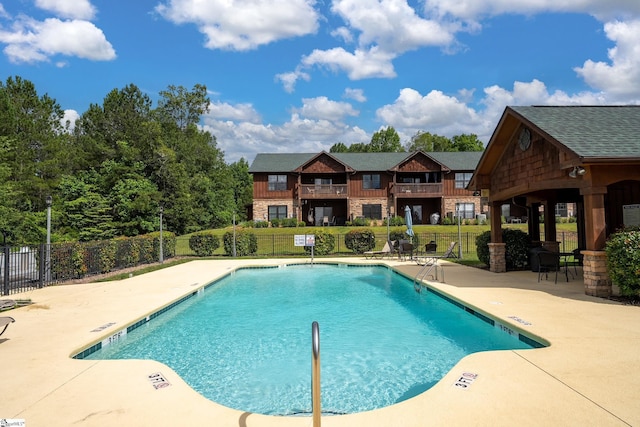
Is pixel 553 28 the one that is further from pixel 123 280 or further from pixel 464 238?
pixel 123 280

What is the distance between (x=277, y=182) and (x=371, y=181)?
27.7 feet

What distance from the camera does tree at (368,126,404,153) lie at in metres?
65.7

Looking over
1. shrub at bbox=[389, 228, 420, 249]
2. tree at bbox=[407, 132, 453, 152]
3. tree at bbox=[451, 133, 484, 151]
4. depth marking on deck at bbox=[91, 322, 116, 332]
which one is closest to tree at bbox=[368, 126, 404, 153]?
tree at bbox=[407, 132, 453, 152]

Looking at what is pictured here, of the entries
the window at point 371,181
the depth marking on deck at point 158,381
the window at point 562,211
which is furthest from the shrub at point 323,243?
the window at point 562,211

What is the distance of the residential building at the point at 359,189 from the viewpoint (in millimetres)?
34531

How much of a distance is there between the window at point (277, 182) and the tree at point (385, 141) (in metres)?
→ 33.4

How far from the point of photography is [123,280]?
545 inches

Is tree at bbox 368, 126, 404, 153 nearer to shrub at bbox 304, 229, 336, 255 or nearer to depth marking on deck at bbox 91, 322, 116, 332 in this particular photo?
shrub at bbox 304, 229, 336, 255

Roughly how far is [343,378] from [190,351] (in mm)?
2870

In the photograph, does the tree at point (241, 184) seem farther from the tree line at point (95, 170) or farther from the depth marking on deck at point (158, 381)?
the depth marking on deck at point (158, 381)

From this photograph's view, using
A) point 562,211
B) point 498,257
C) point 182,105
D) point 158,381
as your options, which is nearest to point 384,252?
point 498,257

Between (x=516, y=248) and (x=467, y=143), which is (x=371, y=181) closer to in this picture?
(x=516, y=248)

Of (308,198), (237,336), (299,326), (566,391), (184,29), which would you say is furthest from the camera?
(308,198)

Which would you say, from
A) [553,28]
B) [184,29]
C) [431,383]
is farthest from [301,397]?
[184,29]
